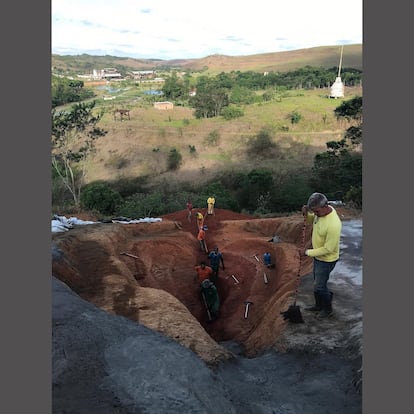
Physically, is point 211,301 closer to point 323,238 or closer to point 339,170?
point 323,238

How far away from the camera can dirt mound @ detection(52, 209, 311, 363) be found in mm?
6422

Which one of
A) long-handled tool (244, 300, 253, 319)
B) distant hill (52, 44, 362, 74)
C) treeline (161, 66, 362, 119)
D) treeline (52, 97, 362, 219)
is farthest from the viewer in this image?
distant hill (52, 44, 362, 74)

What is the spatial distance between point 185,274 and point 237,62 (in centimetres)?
5458

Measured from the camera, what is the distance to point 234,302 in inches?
388

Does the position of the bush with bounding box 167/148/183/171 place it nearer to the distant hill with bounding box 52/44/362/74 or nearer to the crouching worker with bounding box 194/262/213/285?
the distant hill with bounding box 52/44/362/74

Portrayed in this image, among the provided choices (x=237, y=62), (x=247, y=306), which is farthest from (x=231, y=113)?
(x=247, y=306)

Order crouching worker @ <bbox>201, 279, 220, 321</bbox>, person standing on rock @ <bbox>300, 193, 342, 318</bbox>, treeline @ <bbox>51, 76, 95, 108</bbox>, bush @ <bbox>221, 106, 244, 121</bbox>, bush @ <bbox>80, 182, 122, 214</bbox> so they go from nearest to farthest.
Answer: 1. person standing on rock @ <bbox>300, 193, 342, 318</bbox>
2. crouching worker @ <bbox>201, 279, 220, 321</bbox>
3. bush @ <bbox>80, 182, 122, 214</bbox>
4. treeline @ <bbox>51, 76, 95, 108</bbox>
5. bush @ <bbox>221, 106, 244, 121</bbox>

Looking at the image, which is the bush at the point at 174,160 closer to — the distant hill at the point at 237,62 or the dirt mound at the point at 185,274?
the dirt mound at the point at 185,274

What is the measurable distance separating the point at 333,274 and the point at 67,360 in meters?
4.60

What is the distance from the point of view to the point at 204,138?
38.2 metres

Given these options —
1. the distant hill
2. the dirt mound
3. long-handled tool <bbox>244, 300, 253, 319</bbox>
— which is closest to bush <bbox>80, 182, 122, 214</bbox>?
the dirt mound

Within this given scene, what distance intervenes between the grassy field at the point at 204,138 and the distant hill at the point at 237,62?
1317cm

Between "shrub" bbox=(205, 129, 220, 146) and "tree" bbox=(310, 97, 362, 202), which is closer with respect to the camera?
"tree" bbox=(310, 97, 362, 202)

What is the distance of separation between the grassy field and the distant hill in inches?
519
